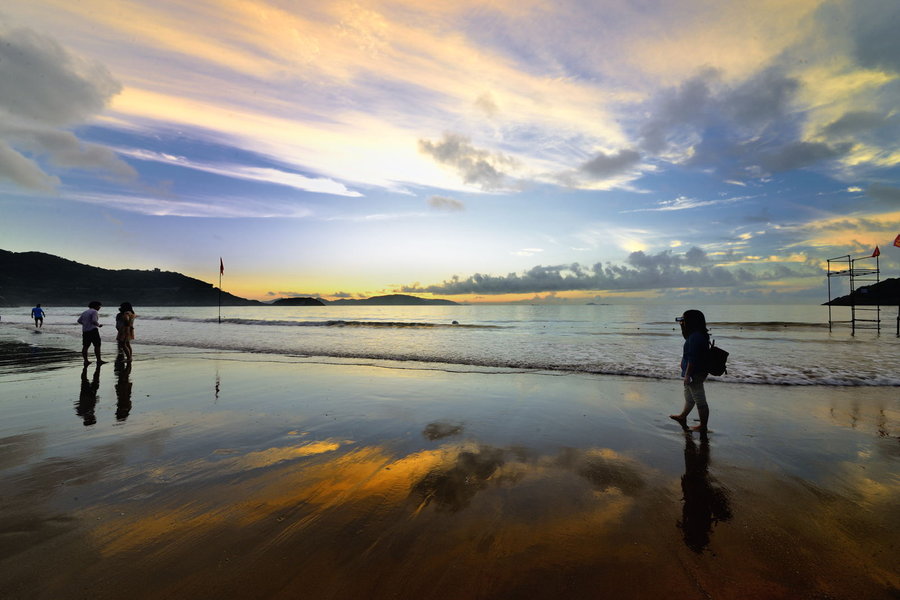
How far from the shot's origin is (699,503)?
4395 mm

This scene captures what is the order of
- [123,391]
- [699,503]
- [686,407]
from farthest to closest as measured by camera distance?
[123,391], [686,407], [699,503]

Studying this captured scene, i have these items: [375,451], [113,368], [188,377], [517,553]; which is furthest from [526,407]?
[113,368]

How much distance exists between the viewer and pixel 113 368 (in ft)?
45.0

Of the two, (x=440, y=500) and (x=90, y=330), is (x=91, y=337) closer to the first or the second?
(x=90, y=330)

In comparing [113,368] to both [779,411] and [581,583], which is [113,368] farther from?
[779,411]

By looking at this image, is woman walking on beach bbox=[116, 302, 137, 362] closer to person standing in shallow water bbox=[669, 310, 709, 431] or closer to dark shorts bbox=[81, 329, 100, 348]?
dark shorts bbox=[81, 329, 100, 348]

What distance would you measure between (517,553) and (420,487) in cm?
171

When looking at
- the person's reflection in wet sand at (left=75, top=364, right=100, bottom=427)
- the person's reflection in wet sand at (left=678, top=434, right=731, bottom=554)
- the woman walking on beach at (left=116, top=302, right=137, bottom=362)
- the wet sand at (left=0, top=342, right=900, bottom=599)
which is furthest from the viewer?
the woman walking on beach at (left=116, top=302, right=137, bottom=362)

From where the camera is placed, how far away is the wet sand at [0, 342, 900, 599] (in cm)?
304

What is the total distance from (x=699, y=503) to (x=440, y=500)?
10.2 ft

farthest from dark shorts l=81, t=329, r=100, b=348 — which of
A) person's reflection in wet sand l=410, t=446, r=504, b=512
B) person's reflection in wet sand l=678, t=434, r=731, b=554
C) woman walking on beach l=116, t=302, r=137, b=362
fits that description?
person's reflection in wet sand l=678, t=434, r=731, b=554

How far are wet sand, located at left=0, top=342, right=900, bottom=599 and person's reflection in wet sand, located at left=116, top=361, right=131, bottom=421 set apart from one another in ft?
0.44

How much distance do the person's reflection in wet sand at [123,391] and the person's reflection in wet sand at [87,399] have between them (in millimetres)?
415

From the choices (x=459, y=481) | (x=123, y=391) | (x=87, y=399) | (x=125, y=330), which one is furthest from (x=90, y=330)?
(x=459, y=481)
